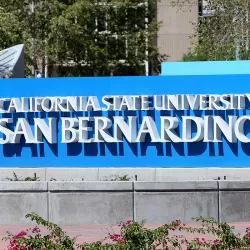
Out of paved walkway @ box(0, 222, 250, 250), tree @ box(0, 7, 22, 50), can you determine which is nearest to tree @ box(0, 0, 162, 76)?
tree @ box(0, 7, 22, 50)

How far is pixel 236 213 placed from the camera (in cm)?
1409

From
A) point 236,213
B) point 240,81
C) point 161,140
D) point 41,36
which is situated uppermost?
point 41,36

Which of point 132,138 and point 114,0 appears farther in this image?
point 114,0

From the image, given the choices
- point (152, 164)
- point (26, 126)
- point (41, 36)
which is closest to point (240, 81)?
point (152, 164)

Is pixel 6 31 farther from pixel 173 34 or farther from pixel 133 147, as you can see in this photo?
pixel 173 34

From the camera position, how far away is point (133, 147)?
16.6m

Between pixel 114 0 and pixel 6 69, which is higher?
pixel 114 0

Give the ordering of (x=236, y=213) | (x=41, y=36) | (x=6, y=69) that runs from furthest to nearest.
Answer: (x=41, y=36), (x=6, y=69), (x=236, y=213)

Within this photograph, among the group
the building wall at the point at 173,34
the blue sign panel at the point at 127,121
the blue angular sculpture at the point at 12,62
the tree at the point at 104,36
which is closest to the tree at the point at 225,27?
the blue angular sculpture at the point at 12,62

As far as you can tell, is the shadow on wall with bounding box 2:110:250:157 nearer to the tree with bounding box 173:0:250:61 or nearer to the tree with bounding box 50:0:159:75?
the tree with bounding box 173:0:250:61

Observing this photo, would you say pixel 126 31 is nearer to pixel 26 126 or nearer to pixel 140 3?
pixel 140 3

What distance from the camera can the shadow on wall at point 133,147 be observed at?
16.4 metres

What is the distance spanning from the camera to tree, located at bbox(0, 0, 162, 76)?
45938 millimetres

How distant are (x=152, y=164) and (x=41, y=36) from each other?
31698mm
